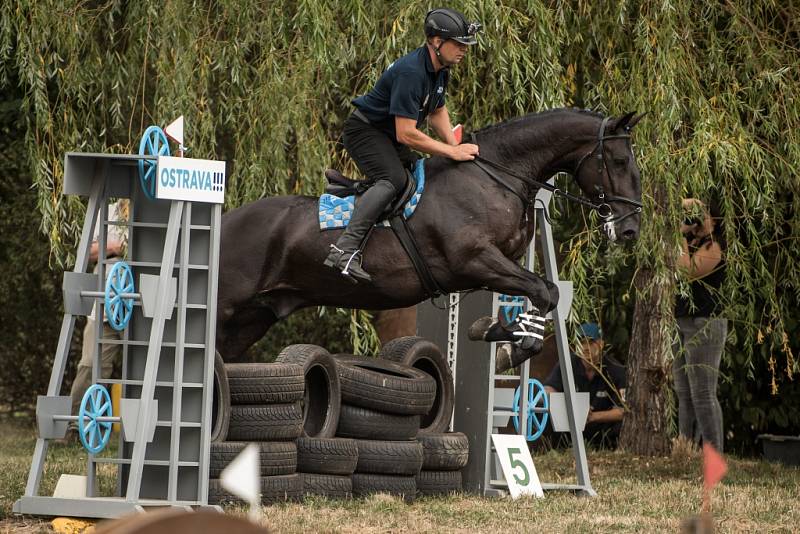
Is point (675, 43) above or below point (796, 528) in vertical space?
above

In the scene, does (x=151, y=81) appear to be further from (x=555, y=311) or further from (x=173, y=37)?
(x=555, y=311)

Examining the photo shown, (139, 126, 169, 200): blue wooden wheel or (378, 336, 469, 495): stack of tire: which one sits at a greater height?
(139, 126, 169, 200): blue wooden wheel

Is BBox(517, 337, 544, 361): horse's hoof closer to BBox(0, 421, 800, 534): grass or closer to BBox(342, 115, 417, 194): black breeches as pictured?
BBox(0, 421, 800, 534): grass

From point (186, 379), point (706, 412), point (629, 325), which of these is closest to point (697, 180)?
point (706, 412)

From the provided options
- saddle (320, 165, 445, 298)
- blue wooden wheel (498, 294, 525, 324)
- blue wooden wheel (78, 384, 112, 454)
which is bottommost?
blue wooden wheel (78, 384, 112, 454)

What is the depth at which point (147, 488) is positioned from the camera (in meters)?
6.55

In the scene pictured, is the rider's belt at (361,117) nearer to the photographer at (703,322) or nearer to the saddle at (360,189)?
the saddle at (360,189)

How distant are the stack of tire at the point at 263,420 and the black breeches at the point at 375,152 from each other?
4.03 ft

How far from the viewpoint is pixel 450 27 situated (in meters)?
7.08

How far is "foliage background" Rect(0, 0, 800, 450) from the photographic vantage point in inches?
330

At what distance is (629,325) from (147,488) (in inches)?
276

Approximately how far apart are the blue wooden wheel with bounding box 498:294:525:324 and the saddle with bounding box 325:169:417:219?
1.18m

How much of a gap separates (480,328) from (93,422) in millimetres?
2471

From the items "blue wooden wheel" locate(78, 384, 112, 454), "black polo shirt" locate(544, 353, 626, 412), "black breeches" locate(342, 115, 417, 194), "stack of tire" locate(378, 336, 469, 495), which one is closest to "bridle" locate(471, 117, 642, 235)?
"black breeches" locate(342, 115, 417, 194)
